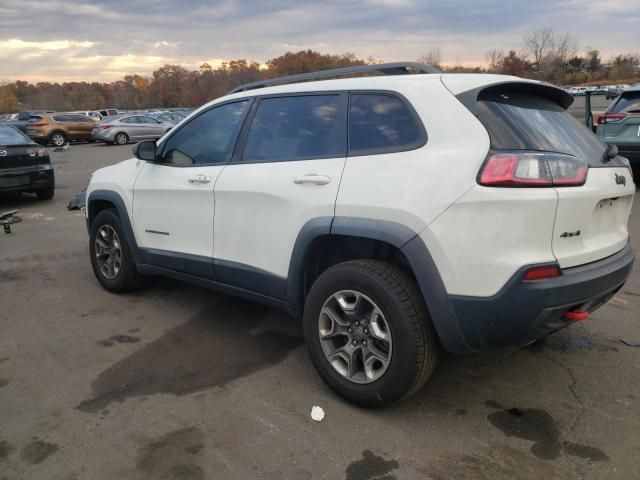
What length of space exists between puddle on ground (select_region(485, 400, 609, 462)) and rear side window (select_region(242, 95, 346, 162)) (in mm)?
1695

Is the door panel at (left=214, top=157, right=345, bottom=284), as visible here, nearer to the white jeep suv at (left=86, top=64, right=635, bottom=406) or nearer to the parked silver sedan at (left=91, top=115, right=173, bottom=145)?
the white jeep suv at (left=86, top=64, right=635, bottom=406)

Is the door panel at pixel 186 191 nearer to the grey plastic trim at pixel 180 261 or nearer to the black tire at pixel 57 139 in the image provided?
the grey plastic trim at pixel 180 261

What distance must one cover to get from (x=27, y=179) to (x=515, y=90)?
9.31 metres

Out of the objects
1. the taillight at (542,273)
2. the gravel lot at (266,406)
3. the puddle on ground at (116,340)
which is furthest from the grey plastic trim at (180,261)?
the taillight at (542,273)

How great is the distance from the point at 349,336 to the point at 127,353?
1711mm

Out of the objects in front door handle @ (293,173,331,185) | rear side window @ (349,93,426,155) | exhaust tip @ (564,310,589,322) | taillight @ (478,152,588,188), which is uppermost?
rear side window @ (349,93,426,155)

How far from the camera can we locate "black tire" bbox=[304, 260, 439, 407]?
2775 mm

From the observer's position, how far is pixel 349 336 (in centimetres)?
309

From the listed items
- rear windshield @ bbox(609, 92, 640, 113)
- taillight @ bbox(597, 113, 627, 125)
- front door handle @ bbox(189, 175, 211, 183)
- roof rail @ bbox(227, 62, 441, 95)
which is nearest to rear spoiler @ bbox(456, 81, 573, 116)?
roof rail @ bbox(227, 62, 441, 95)

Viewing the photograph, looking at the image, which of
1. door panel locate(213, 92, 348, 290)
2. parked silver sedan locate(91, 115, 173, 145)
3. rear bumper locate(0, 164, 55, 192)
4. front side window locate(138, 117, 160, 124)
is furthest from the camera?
front side window locate(138, 117, 160, 124)

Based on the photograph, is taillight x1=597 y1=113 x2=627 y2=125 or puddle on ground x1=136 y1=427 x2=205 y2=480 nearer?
puddle on ground x1=136 y1=427 x2=205 y2=480

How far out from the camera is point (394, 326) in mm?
2807

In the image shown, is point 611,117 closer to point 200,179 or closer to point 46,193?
point 200,179

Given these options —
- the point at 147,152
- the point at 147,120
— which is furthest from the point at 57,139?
the point at 147,152
